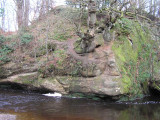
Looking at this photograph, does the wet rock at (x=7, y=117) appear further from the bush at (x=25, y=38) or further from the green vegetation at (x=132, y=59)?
the bush at (x=25, y=38)

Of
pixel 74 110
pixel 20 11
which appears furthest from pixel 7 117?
pixel 20 11

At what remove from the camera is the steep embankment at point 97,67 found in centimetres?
1052

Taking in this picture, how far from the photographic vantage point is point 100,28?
13.6 m

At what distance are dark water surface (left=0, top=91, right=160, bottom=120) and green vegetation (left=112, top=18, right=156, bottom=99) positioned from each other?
1.32 meters

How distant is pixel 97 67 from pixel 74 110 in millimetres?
3759

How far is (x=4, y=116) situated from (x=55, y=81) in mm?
4968

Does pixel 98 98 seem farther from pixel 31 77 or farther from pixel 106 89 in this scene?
pixel 31 77

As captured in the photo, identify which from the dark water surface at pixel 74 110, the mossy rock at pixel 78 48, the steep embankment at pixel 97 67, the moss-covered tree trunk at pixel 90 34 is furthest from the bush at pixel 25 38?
the dark water surface at pixel 74 110

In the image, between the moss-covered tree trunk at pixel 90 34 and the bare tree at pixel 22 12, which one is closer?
the moss-covered tree trunk at pixel 90 34

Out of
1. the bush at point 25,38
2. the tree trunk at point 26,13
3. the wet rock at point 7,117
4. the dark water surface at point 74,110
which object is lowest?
the dark water surface at point 74,110

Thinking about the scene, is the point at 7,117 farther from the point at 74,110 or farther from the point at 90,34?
the point at 90,34

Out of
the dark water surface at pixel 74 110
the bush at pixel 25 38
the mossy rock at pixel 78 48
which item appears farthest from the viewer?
the bush at pixel 25 38

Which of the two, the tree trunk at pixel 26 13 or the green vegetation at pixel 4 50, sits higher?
the tree trunk at pixel 26 13

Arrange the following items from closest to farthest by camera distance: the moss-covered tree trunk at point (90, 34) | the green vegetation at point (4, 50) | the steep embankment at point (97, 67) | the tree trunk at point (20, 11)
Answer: the steep embankment at point (97, 67) < the moss-covered tree trunk at point (90, 34) < the green vegetation at point (4, 50) < the tree trunk at point (20, 11)
